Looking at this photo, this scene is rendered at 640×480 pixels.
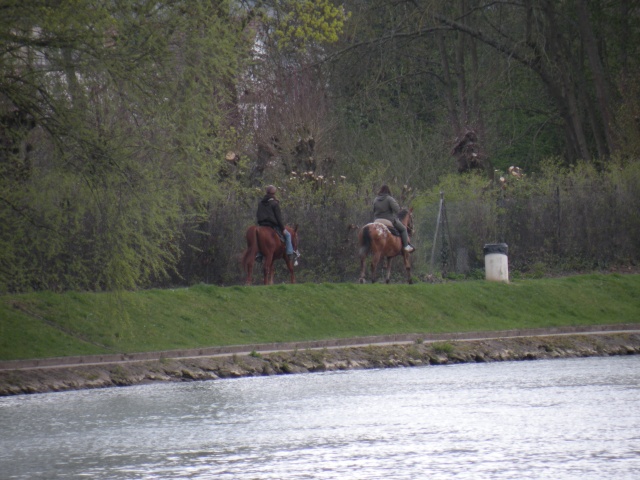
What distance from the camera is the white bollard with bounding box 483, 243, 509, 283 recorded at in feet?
109

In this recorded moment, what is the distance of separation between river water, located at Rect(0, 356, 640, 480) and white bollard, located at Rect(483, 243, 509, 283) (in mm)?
12951

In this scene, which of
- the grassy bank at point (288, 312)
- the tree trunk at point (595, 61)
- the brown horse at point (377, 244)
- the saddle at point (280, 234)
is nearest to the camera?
the grassy bank at point (288, 312)

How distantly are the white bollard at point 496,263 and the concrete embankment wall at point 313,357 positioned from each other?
5.04m

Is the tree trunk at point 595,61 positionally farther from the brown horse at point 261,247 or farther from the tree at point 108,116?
the tree at point 108,116

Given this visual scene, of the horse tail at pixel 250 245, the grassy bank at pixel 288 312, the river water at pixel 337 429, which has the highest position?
the horse tail at pixel 250 245

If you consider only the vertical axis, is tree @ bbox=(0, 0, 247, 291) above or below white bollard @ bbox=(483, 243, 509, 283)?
above

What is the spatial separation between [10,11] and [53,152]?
250 centimetres

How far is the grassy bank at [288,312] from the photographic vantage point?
72.4 ft

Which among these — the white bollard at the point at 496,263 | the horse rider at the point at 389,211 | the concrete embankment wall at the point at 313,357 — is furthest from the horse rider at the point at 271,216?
the concrete embankment wall at the point at 313,357

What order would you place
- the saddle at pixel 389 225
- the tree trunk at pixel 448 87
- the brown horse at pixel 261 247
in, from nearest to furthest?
the brown horse at pixel 261 247, the saddle at pixel 389 225, the tree trunk at pixel 448 87

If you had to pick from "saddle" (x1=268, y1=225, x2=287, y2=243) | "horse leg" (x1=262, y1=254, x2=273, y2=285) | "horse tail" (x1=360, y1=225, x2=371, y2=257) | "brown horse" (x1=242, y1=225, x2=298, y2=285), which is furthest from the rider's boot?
"horse leg" (x1=262, y1=254, x2=273, y2=285)

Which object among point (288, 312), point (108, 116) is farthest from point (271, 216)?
point (108, 116)

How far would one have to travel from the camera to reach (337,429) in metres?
13.2

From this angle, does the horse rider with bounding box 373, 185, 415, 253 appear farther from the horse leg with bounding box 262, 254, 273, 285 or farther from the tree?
the tree
